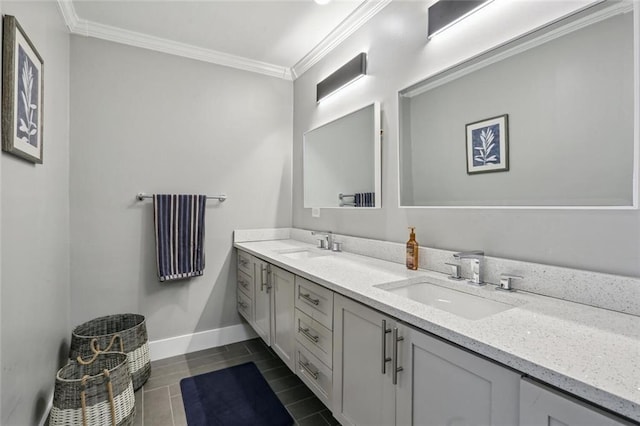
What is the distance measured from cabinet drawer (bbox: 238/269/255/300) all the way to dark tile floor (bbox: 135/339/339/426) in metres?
0.49

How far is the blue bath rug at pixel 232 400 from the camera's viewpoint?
1.70 metres

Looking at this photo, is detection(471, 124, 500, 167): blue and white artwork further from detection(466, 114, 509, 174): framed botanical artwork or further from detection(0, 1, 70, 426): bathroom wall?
detection(0, 1, 70, 426): bathroom wall

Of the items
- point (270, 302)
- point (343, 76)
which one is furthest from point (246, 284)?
point (343, 76)

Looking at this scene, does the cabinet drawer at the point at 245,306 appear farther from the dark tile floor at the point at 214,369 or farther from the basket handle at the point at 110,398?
the basket handle at the point at 110,398

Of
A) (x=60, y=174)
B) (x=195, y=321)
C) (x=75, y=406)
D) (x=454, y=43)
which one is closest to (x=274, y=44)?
(x=454, y=43)

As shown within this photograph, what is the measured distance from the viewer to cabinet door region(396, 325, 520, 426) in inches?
29.0

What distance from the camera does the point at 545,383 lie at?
2.18ft

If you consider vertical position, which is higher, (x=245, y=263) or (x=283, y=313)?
(x=245, y=263)

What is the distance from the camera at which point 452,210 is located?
1490 millimetres

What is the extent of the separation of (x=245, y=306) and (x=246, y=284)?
0.20 metres

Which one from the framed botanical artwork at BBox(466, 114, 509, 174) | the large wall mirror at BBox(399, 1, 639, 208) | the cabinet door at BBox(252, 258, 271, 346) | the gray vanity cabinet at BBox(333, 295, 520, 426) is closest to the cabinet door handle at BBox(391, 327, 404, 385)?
the gray vanity cabinet at BBox(333, 295, 520, 426)

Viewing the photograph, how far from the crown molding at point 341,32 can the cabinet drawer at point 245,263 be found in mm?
1696

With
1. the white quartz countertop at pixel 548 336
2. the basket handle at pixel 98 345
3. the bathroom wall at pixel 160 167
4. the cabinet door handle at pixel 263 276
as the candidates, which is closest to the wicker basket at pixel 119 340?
the basket handle at pixel 98 345

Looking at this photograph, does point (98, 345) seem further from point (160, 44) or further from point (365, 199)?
point (160, 44)
